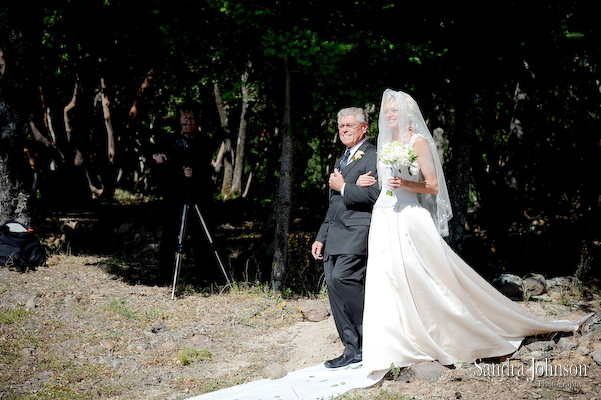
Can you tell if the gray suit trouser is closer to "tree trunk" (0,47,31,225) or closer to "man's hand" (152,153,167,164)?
"man's hand" (152,153,167,164)

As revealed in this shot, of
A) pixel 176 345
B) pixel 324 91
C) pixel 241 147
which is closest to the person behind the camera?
pixel 176 345

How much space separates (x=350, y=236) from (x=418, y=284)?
2.38 feet

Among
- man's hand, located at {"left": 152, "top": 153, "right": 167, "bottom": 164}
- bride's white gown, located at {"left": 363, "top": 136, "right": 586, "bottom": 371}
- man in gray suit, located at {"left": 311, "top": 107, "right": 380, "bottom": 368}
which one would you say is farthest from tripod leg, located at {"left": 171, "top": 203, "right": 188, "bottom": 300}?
bride's white gown, located at {"left": 363, "top": 136, "right": 586, "bottom": 371}

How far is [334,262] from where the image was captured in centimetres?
470

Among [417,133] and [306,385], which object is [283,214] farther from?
[306,385]

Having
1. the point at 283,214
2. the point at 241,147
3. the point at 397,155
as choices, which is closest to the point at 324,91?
the point at 283,214

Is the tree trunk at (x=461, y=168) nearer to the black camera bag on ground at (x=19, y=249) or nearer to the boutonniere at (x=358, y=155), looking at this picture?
the boutonniere at (x=358, y=155)

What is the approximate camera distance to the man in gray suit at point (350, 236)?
4.46 meters

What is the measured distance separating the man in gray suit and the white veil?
22cm

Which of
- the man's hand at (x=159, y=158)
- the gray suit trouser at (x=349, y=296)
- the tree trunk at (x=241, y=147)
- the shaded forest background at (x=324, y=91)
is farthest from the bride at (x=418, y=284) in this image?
the tree trunk at (x=241, y=147)

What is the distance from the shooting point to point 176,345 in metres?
5.53

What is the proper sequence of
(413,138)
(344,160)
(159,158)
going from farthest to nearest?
(159,158) < (344,160) < (413,138)

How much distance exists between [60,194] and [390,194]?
15101mm

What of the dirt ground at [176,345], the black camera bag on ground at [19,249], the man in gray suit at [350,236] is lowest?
the dirt ground at [176,345]
